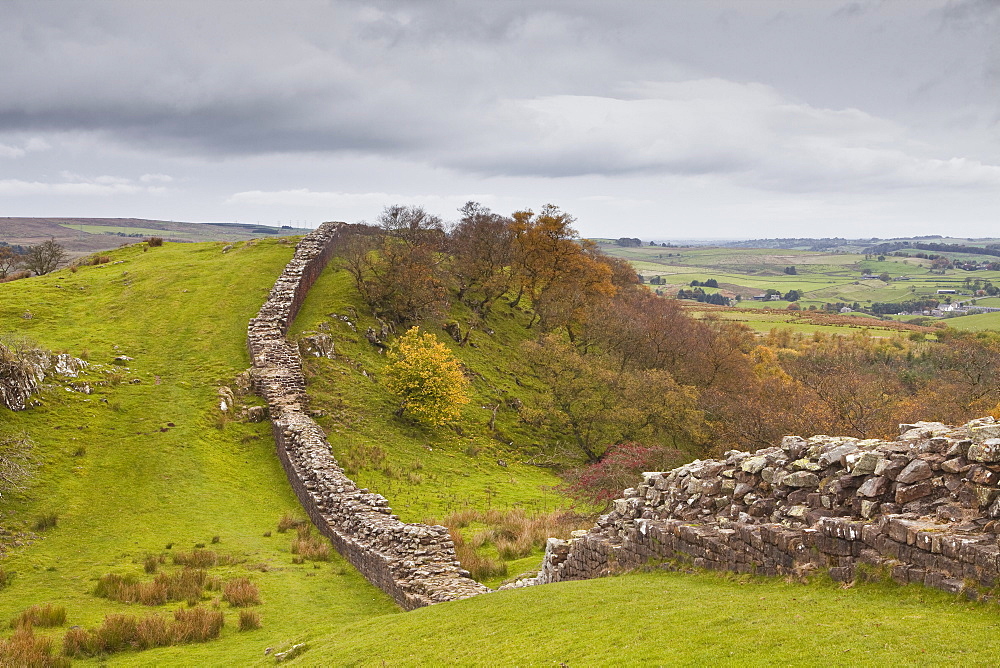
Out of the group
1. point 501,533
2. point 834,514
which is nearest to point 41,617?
point 501,533

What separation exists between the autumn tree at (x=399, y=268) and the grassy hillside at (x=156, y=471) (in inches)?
321

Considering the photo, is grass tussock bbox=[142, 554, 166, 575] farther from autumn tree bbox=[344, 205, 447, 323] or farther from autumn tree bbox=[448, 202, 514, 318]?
autumn tree bbox=[448, 202, 514, 318]

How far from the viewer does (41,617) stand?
14898 mm

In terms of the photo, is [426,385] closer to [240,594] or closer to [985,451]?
[240,594]

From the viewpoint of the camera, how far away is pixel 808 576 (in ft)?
36.6

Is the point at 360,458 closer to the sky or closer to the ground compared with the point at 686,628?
closer to the ground

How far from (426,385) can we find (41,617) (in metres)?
23.1

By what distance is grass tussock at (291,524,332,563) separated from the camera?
69.8 feet

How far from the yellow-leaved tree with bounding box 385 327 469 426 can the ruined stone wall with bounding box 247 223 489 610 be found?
570 cm

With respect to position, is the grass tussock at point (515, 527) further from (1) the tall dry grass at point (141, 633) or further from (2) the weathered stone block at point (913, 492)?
(2) the weathered stone block at point (913, 492)

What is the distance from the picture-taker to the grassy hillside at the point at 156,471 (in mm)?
17203

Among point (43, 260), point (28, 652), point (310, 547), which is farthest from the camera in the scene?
point (43, 260)

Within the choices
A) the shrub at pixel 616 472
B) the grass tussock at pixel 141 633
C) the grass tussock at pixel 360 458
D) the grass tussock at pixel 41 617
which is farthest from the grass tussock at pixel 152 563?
the shrub at pixel 616 472

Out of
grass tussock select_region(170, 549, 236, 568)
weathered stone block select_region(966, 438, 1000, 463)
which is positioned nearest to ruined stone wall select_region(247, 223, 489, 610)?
grass tussock select_region(170, 549, 236, 568)
